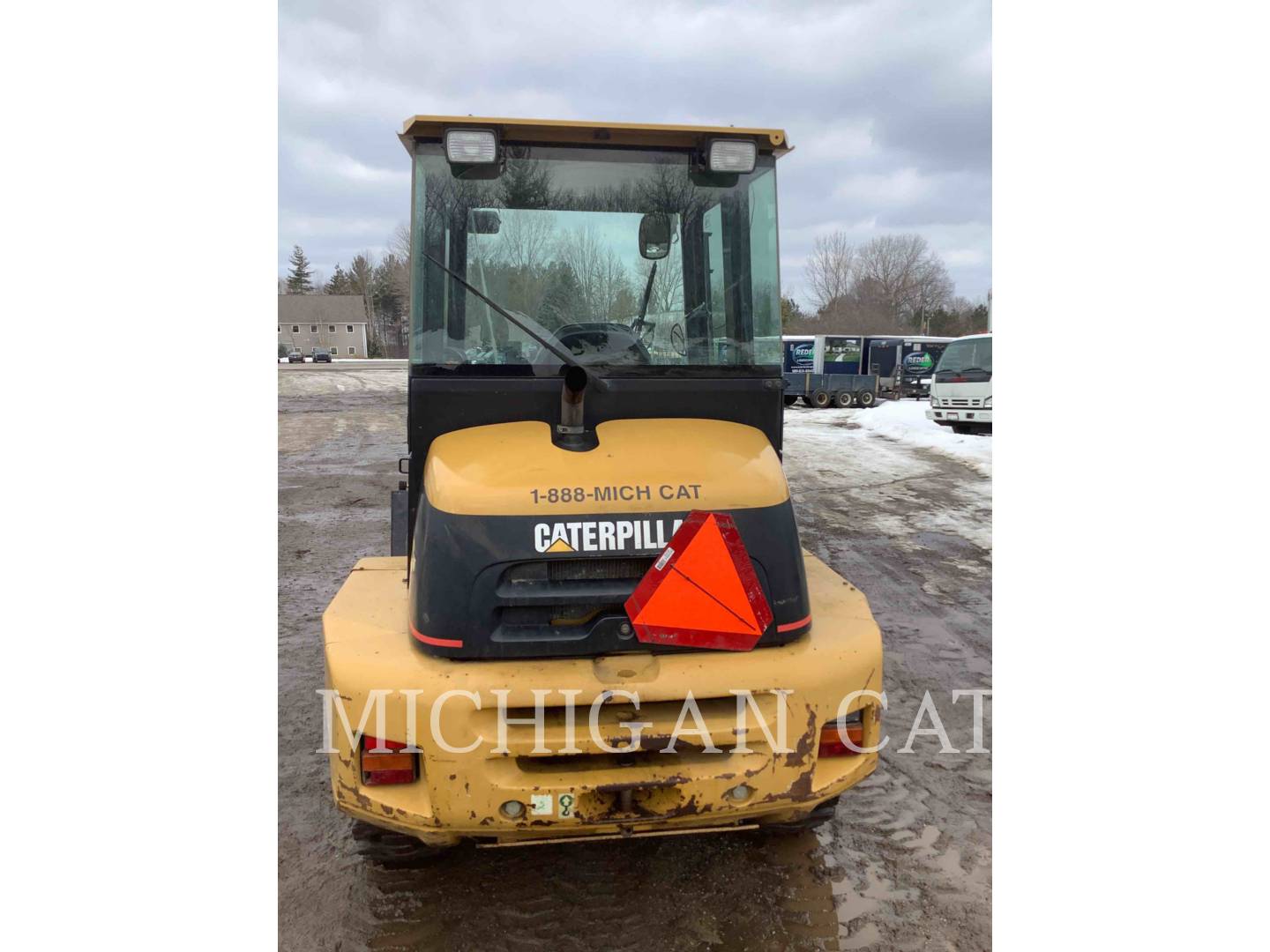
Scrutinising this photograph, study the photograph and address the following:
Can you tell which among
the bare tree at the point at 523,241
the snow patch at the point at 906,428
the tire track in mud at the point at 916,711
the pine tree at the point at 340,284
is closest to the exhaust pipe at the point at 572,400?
the bare tree at the point at 523,241

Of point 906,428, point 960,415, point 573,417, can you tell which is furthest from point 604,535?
point 960,415

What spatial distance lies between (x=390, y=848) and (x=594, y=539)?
1534 millimetres

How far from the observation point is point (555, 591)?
2662mm

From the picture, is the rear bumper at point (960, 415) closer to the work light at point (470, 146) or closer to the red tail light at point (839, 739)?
the red tail light at point (839, 739)

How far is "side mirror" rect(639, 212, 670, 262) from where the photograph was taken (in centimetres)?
331

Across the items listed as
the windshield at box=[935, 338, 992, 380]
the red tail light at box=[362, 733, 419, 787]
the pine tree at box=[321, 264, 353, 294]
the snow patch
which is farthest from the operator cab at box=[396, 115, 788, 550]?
the pine tree at box=[321, 264, 353, 294]

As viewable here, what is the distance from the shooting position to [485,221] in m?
3.21

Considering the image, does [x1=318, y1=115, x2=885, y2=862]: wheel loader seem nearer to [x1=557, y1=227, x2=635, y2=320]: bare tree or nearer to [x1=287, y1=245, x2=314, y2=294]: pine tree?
[x1=557, y1=227, x2=635, y2=320]: bare tree

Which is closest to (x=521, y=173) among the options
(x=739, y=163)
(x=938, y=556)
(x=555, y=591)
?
(x=739, y=163)

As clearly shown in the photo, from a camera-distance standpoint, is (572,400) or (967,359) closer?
(572,400)

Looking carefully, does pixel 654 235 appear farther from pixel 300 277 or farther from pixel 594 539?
pixel 300 277

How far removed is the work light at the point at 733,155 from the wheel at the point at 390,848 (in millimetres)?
2854

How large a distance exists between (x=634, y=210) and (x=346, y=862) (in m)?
2.81

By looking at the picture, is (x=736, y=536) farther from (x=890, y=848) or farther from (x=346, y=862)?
(x=346, y=862)
